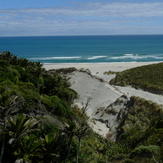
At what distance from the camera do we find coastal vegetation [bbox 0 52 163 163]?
14.9m

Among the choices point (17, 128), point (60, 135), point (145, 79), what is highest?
point (17, 128)

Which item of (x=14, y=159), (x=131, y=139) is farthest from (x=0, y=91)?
(x=131, y=139)

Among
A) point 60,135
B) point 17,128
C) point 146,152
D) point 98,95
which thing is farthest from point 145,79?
point 17,128

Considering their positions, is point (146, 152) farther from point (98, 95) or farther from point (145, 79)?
point (145, 79)

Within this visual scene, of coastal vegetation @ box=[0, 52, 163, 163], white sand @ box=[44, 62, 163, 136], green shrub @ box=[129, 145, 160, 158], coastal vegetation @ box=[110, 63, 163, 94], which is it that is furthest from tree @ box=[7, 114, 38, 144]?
coastal vegetation @ box=[110, 63, 163, 94]

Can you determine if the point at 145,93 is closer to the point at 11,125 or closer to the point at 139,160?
the point at 139,160

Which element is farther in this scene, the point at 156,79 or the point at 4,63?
the point at 156,79

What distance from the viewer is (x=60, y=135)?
17.1 m

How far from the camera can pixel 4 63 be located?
37.5m

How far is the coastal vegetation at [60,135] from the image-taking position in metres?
14.9

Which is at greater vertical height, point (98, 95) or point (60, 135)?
point (60, 135)

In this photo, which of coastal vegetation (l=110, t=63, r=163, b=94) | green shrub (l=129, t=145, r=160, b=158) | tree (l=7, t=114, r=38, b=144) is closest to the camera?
tree (l=7, t=114, r=38, b=144)

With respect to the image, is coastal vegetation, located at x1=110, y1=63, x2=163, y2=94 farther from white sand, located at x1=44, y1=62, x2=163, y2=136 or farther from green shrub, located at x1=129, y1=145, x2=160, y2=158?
green shrub, located at x1=129, y1=145, x2=160, y2=158

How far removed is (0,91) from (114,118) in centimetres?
1550
